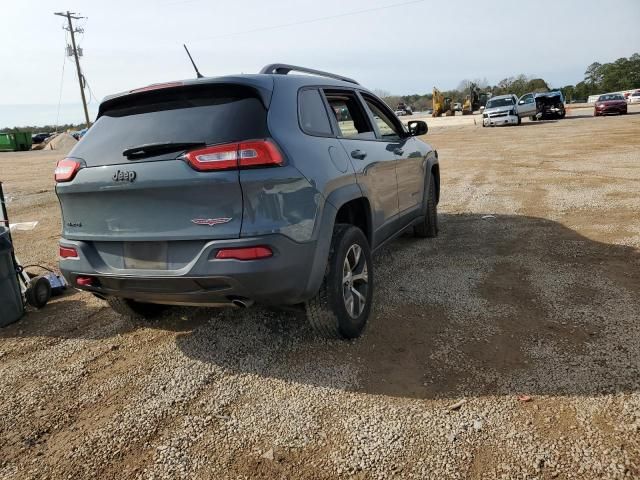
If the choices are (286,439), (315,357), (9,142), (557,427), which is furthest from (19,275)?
(9,142)

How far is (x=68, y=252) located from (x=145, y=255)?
2.29ft

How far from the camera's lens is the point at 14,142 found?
42625 mm

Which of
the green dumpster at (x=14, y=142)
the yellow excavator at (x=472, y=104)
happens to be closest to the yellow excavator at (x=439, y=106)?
the yellow excavator at (x=472, y=104)

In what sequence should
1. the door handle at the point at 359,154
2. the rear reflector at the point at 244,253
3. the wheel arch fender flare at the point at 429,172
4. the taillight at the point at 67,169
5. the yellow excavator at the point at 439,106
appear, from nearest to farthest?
the rear reflector at the point at 244,253, the taillight at the point at 67,169, the door handle at the point at 359,154, the wheel arch fender flare at the point at 429,172, the yellow excavator at the point at 439,106

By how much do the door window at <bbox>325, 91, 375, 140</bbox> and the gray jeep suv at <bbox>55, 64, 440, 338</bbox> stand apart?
249mm

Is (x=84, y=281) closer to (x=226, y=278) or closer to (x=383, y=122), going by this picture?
(x=226, y=278)

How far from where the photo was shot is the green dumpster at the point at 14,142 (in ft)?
139

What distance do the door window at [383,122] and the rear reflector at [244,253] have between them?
2.27m

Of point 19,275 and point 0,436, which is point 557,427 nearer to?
point 0,436

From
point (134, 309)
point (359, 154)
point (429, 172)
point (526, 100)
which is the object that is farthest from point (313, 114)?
point (526, 100)

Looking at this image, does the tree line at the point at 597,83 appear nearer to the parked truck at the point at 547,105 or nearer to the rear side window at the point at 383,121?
the parked truck at the point at 547,105

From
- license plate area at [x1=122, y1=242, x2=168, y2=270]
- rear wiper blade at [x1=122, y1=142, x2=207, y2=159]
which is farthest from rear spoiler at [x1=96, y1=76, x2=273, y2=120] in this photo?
license plate area at [x1=122, y1=242, x2=168, y2=270]

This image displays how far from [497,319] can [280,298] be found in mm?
1786

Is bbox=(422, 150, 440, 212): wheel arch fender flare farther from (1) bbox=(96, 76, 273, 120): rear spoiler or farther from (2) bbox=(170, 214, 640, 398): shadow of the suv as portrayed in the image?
(1) bbox=(96, 76, 273, 120): rear spoiler
